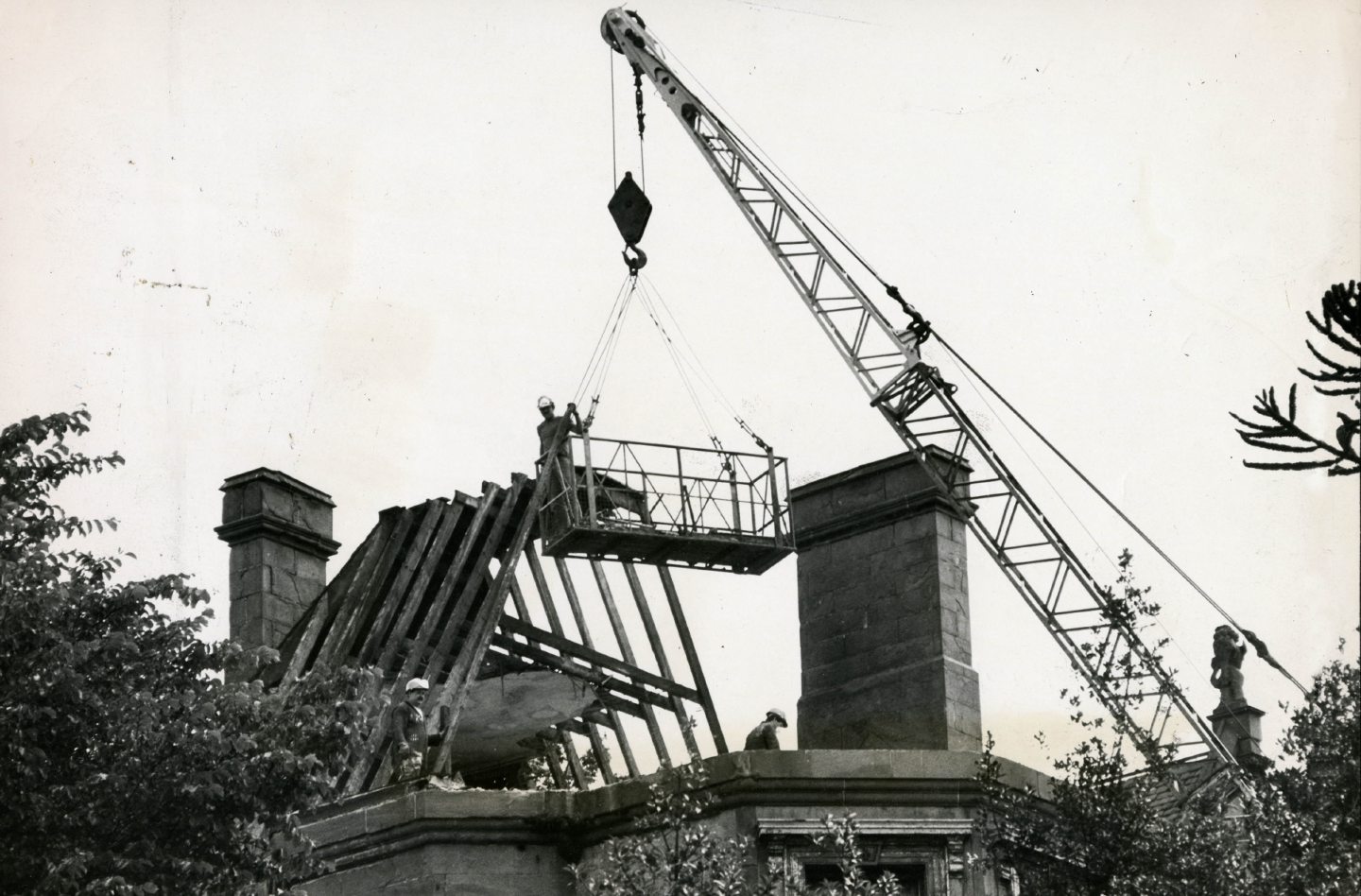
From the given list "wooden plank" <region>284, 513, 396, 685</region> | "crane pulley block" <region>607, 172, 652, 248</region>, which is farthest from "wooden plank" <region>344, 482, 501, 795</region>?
"crane pulley block" <region>607, 172, 652, 248</region>

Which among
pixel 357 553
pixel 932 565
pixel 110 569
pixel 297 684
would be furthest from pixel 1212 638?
pixel 110 569

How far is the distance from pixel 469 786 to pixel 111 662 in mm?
7767

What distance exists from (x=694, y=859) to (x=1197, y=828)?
492cm

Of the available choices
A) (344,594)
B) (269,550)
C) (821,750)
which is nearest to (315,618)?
(344,594)

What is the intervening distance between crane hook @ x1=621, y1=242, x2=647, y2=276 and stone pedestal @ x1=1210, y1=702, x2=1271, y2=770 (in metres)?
11.6

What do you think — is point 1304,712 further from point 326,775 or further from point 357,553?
point 357,553

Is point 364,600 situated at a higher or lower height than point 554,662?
higher

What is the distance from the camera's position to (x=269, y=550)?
33188 mm

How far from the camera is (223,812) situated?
23.2 m

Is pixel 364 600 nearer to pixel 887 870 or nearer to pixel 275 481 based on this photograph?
pixel 275 481

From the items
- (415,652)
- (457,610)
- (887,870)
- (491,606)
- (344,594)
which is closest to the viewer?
(887,870)

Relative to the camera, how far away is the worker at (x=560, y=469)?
3156 cm

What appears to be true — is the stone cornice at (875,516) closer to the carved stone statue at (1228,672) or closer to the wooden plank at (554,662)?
the wooden plank at (554,662)

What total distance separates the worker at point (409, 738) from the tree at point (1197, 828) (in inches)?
256
